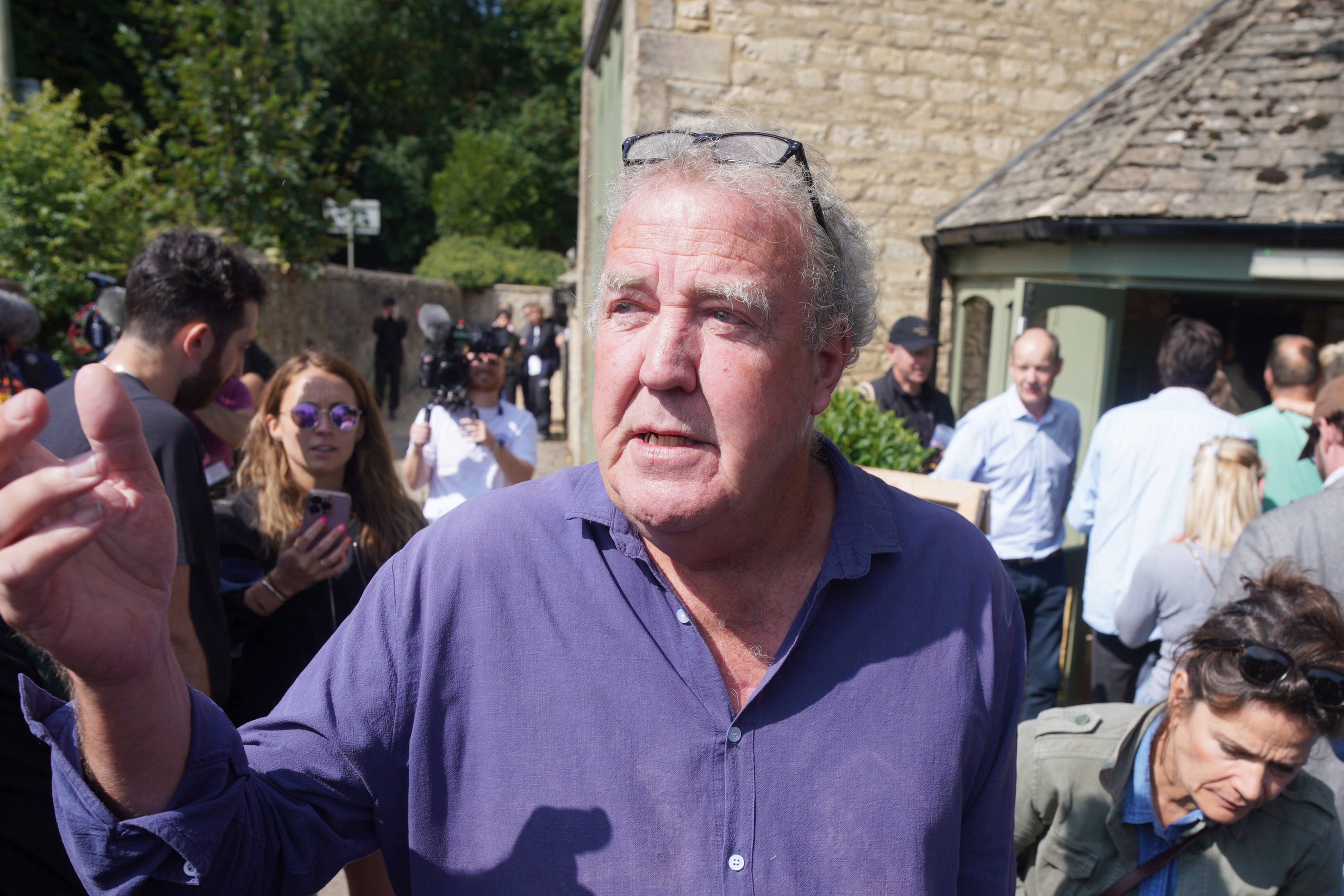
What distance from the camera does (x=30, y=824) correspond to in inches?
58.8

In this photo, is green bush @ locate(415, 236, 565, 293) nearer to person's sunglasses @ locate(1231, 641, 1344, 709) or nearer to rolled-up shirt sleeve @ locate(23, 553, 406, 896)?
person's sunglasses @ locate(1231, 641, 1344, 709)

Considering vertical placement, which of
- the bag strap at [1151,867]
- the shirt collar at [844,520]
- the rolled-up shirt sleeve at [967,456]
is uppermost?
the shirt collar at [844,520]

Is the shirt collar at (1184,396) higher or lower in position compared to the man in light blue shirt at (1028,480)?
higher

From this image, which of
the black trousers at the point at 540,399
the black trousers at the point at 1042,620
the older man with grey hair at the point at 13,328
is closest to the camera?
the older man with grey hair at the point at 13,328

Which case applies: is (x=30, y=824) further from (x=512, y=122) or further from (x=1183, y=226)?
(x=512, y=122)

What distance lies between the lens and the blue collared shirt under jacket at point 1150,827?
2.06m

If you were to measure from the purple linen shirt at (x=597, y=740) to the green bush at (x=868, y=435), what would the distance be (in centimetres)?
271

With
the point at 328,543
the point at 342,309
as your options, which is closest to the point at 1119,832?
the point at 328,543

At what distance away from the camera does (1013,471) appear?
452 cm

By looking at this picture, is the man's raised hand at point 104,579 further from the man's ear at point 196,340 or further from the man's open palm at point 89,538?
the man's ear at point 196,340

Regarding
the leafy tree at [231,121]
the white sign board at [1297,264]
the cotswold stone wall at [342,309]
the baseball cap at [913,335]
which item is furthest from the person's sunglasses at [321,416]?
the leafy tree at [231,121]

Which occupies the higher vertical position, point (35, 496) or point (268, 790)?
point (35, 496)

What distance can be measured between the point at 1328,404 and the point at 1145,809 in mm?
1854

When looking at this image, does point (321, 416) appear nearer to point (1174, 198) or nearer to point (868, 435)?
point (868, 435)
